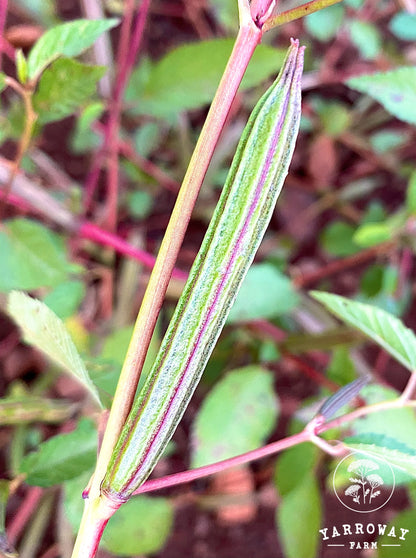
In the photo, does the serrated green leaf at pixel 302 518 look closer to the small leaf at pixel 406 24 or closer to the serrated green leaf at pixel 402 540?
the serrated green leaf at pixel 402 540

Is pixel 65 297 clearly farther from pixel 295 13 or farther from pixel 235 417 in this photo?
pixel 295 13

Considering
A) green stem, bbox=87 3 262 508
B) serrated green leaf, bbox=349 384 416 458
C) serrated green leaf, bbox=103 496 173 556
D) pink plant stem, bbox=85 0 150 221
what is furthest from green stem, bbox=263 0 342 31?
serrated green leaf, bbox=103 496 173 556

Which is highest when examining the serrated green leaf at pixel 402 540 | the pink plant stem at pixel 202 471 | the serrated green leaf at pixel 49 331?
the serrated green leaf at pixel 49 331

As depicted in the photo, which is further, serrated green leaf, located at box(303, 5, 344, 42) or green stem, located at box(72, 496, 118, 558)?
serrated green leaf, located at box(303, 5, 344, 42)

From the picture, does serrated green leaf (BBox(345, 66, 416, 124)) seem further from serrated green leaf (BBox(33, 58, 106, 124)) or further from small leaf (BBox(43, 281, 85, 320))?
small leaf (BBox(43, 281, 85, 320))

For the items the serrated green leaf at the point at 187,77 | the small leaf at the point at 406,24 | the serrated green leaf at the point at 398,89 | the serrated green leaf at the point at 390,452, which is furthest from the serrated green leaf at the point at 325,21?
the serrated green leaf at the point at 390,452
